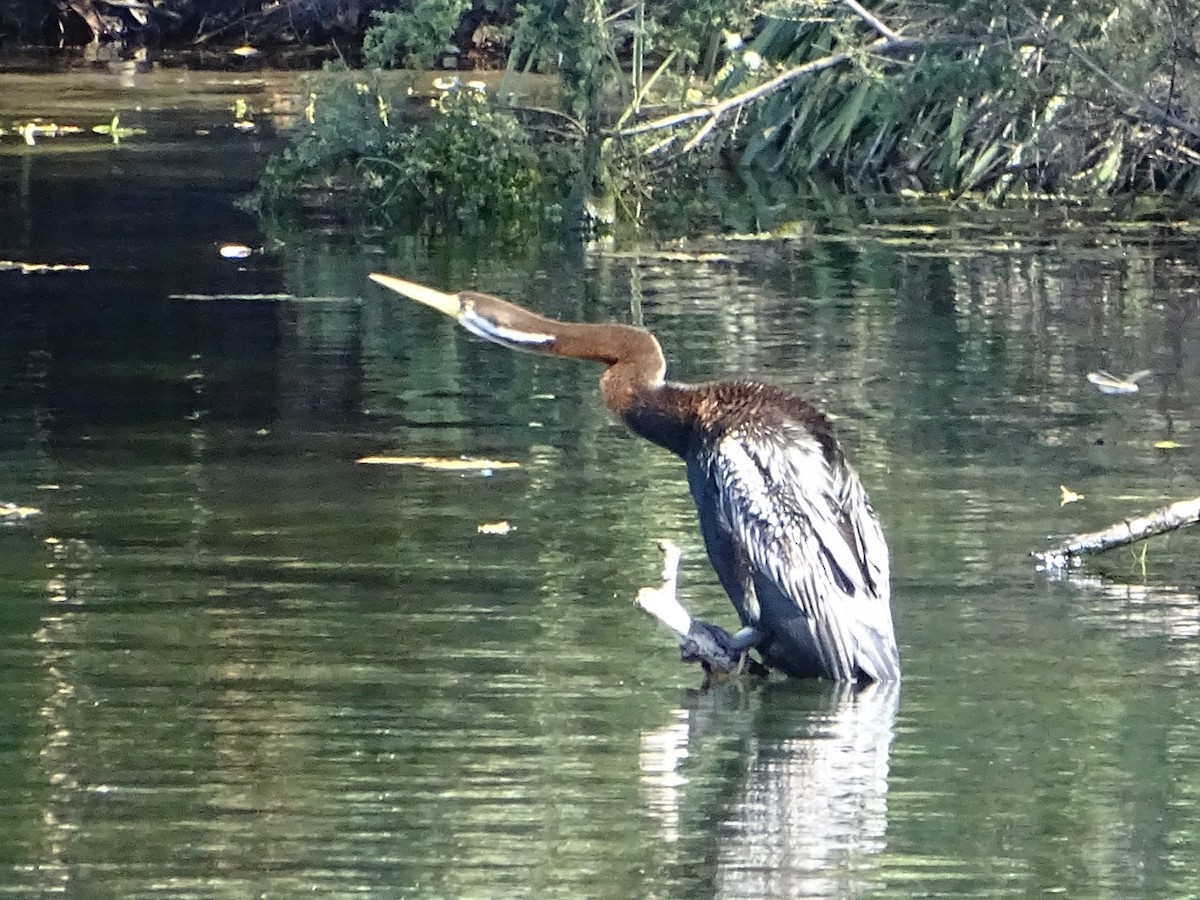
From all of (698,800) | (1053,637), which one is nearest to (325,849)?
(698,800)

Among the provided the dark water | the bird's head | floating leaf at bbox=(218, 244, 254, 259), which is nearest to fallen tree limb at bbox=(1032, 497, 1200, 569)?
the dark water

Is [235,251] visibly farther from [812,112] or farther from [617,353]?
[617,353]

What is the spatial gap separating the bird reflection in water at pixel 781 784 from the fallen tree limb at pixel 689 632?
0.08 meters

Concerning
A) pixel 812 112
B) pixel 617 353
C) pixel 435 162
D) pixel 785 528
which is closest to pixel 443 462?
pixel 617 353

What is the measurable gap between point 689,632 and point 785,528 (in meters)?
0.40

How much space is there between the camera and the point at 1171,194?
71.4 feet

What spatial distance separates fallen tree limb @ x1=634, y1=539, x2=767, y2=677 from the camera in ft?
23.5

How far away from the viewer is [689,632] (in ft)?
24.2

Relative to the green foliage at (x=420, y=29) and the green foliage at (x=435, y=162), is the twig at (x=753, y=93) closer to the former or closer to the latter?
the green foliage at (x=435, y=162)

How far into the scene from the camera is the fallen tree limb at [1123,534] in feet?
28.4

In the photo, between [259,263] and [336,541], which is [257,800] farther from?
[259,263]

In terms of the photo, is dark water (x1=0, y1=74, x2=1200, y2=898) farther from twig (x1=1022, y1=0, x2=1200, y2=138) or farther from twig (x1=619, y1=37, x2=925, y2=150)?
twig (x1=619, y1=37, x2=925, y2=150)

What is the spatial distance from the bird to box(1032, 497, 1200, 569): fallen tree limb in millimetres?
1333

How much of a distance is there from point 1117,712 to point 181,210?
13991mm
